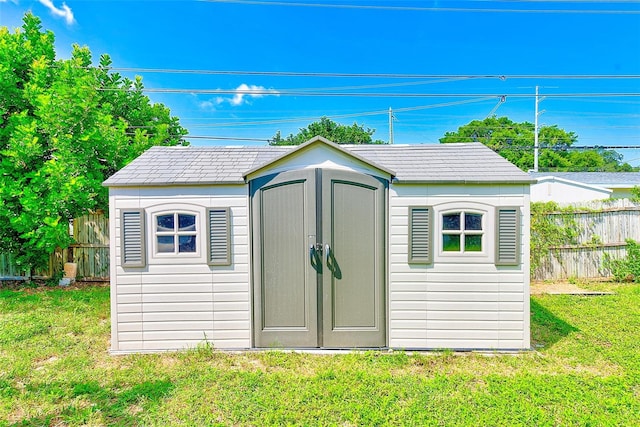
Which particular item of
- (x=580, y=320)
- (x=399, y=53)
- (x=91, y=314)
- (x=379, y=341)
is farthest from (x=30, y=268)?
(x=399, y=53)

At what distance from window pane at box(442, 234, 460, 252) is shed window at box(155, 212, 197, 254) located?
3.17 meters

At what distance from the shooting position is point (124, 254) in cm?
359

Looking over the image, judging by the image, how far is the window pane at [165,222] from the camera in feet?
11.9

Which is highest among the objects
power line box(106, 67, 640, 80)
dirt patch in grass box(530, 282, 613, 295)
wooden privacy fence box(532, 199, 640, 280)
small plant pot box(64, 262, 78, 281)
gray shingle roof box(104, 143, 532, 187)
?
power line box(106, 67, 640, 80)

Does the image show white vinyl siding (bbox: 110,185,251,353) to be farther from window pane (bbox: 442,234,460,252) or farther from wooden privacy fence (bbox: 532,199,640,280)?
wooden privacy fence (bbox: 532,199,640,280)

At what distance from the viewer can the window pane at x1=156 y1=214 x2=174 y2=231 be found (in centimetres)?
363

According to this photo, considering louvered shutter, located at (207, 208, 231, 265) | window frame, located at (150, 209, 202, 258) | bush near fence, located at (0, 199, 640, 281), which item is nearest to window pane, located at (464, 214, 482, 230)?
louvered shutter, located at (207, 208, 231, 265)

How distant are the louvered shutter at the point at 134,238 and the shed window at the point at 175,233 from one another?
0.19 metres

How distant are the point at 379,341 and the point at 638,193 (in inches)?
307

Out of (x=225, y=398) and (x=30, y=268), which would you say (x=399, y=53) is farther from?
(x=30, y=268)

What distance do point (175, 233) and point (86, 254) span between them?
4.84 metres

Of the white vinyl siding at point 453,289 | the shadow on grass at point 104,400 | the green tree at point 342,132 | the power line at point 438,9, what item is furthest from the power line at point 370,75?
the green tree at point 342,132

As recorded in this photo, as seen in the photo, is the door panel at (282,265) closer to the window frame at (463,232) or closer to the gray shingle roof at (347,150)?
the gray shingle roof at (347,150)

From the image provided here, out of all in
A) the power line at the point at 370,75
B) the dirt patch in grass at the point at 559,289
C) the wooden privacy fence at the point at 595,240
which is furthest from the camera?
the power line at the point at 370,75
